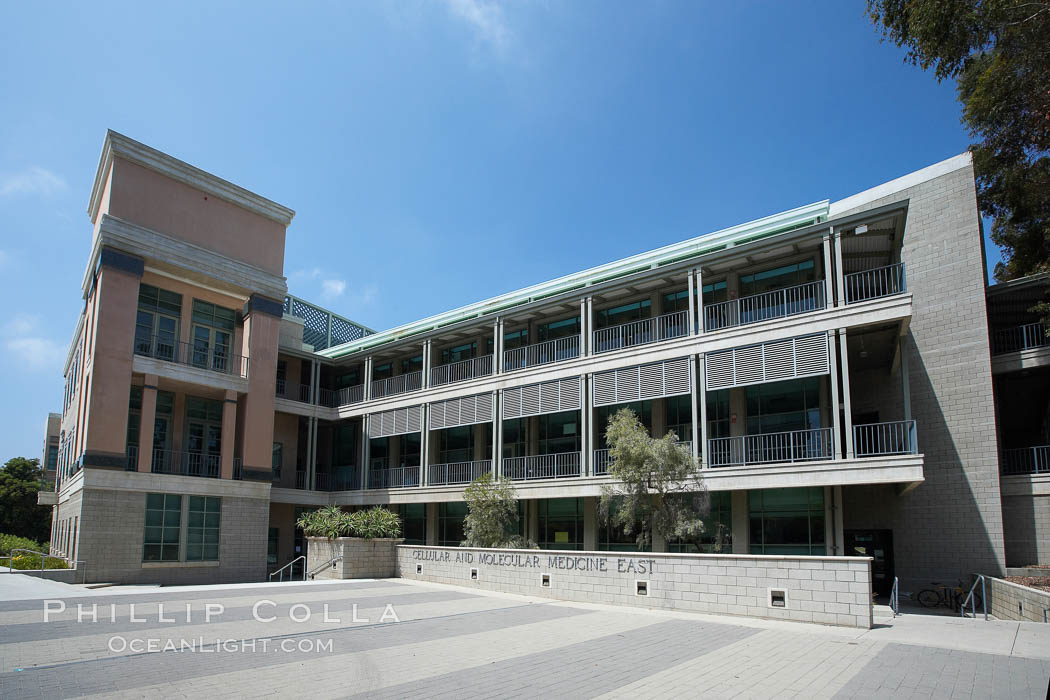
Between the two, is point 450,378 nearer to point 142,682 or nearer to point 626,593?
point 626,593

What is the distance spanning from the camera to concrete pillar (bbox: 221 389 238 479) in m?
26.0

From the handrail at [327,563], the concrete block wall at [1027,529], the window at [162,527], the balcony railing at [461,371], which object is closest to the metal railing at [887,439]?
the concrete block wall at [1027,529]

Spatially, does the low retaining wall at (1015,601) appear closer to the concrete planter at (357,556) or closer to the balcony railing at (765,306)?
the balcony railing at (765,306)

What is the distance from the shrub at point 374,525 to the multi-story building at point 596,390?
4238 millimetres

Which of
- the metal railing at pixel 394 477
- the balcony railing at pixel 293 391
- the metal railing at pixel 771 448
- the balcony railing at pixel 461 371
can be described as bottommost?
the metal railing at pixel 394 477

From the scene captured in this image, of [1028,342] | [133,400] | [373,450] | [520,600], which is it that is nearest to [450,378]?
[373,450]

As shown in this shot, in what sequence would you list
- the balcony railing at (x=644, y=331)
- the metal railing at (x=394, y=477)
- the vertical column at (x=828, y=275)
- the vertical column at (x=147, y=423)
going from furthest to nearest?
the metal railing at (x=394, y=477) < the vertical column at (x=147, y=423) < the balcony railing at (x=644, y=331) < the vertical column at (x=828, y=275)

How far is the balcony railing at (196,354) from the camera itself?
25453 mm

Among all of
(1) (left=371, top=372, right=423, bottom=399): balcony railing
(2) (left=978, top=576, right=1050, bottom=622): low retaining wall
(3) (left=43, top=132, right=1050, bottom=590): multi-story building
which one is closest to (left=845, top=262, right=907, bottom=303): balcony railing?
(3) (left=43, top=132, right=1050, bottom=590): multi-story building

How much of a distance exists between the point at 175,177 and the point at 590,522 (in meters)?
19.7

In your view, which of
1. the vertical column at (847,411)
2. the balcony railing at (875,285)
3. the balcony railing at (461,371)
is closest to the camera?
the vertical column at (847,411)

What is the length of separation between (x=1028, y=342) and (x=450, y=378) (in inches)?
814

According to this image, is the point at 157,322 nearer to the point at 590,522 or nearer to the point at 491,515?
the point at 491,515

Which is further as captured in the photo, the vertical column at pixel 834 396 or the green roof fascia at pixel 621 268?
the green roof fascia at pixel 621 268
